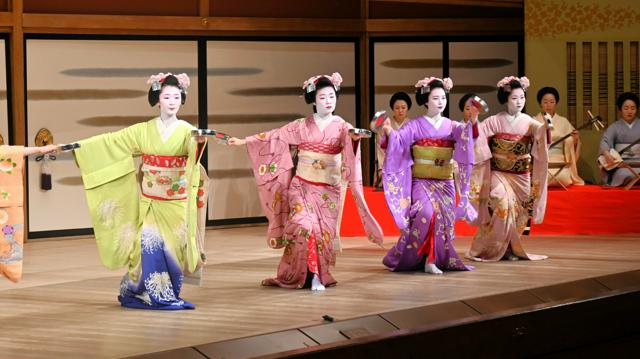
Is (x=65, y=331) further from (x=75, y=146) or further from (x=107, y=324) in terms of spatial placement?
(x=75, y=146)

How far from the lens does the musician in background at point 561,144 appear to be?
1210 cm

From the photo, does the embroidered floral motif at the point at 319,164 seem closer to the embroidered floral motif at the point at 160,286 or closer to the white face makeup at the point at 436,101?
the white face makeup at the point at 436,101

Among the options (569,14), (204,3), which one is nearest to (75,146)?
(204,3)

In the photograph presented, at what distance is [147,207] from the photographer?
7.72m

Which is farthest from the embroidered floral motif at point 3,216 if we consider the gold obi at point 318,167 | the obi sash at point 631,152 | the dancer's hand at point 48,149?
the obi sash at point 631,152

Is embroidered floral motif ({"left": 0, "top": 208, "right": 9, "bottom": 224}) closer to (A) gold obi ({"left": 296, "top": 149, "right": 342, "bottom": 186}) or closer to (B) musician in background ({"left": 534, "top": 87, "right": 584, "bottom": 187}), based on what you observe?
(A) gold obi ({"left": 296, "top": 149, "right": 342, "bottom": 186})

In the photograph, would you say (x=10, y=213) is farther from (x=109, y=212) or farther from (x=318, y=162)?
(x=318, y=162)

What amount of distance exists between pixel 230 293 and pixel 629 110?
571 cm

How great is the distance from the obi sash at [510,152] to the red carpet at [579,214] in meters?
2.04

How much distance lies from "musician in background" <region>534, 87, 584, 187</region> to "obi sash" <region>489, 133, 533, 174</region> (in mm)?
2414

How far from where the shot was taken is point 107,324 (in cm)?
711

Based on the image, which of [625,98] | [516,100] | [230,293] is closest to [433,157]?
[516,100]

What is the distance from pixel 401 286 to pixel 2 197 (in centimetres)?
291

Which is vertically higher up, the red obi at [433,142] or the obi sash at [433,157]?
the red obi at [433,142]
